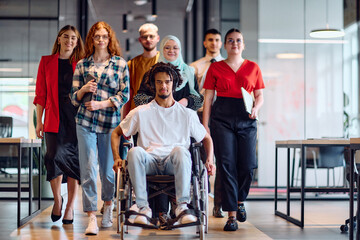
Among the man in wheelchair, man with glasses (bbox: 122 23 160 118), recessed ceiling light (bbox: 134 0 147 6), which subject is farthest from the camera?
recessed ceiling light (bbox: 134 0 147 6)

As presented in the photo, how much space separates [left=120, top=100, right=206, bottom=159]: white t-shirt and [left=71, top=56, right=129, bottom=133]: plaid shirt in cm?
29

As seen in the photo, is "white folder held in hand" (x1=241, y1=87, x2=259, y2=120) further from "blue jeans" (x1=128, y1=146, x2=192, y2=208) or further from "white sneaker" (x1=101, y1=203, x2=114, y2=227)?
"white sneaker" (x1=101, y1=203, x2=114, y2=227)

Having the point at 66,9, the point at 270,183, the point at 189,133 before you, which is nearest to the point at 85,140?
the point at 189,133

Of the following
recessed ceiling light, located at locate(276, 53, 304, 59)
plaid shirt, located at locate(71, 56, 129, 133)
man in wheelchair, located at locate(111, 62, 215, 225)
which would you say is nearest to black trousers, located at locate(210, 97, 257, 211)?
man in wheelchair, located at locate(111, 62, 215, 225)

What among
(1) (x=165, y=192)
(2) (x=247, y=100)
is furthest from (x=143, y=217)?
(2) (x=247, y=100)

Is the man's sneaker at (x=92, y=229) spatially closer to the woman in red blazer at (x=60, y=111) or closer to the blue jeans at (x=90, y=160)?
the blue jeans at (x=90, y=160)

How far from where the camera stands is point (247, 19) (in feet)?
20.6

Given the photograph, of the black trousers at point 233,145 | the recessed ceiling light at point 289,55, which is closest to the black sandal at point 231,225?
the black trousers at point 233,145

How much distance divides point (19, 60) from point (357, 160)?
12.8ft

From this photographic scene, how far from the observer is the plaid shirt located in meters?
3.69

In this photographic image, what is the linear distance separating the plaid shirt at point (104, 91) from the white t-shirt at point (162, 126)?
286 mm

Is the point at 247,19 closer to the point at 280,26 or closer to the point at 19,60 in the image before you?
the point at 280,26

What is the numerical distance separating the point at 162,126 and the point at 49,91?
1.06 metres

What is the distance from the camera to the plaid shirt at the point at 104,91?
3.69 meters
